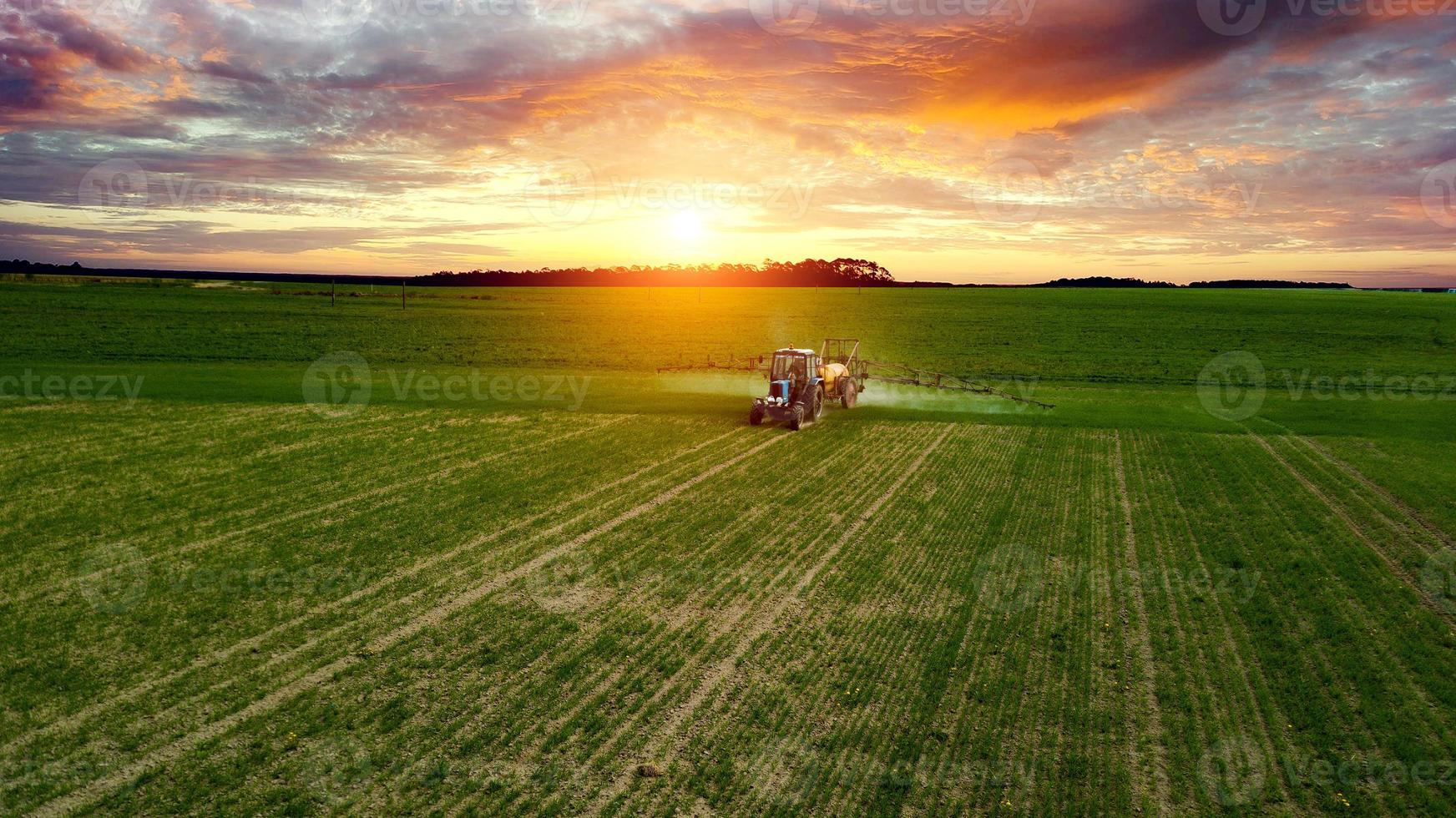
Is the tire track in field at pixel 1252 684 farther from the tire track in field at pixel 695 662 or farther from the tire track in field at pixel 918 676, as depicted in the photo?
the tire track in field at pixel 695 662

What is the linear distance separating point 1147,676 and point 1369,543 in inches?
382

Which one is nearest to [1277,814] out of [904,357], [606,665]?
[606,665]

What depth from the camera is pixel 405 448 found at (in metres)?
23.5

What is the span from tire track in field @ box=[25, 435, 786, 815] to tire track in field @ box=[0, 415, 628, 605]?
590 cm

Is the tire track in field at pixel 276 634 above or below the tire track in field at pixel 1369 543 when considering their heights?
below

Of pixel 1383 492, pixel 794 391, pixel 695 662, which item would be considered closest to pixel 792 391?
pixel 794 391

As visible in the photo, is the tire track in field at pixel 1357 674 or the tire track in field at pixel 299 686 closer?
the tire track in field at pixel 299 686

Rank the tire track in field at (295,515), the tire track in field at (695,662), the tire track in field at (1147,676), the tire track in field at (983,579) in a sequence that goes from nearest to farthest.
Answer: the tire track in field at (1147,676), the tire track in field at (983,579), the tire track in field at (695,662), the tire track in field at (295,515)

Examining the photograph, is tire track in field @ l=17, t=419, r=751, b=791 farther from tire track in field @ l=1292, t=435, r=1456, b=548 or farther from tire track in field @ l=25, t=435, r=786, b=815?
tire track in field @ l=1292, t=435, r=1456, b=548

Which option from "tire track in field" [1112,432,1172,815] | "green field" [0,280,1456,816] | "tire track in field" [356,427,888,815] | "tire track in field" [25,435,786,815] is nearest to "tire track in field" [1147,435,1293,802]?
"green field" [0,280,1456,816]

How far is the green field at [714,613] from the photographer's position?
8.48m

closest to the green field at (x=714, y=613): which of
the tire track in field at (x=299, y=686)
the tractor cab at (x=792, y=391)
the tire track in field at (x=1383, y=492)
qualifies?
the tire track in field at (x=299, y=686)

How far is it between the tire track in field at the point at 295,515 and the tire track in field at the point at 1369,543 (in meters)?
20.6

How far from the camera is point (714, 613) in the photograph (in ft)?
40.8
